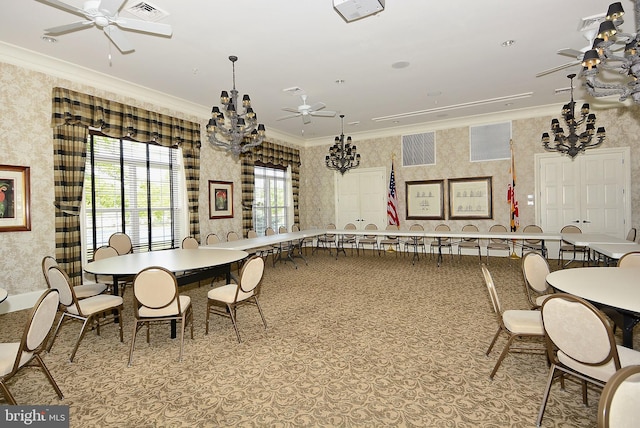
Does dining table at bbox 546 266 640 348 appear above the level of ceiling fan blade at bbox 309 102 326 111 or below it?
below

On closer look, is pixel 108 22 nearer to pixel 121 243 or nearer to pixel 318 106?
pixel 318 106

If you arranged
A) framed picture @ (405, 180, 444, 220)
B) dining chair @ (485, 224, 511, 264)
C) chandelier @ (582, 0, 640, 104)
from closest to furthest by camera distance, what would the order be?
chandelier @ (582, 0, 640, 104) → dining chair @ (485, 224, 511, 264) → framed picture @ (405, 180, 444, 220)

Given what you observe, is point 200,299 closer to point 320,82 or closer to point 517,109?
point 320,82

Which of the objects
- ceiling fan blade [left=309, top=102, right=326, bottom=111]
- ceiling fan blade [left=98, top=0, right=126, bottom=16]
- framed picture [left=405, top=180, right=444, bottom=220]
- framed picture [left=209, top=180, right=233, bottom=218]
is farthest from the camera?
framed picture [left=405, top=180, right=444, bottom=220]

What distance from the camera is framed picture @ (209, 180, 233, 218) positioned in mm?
7594

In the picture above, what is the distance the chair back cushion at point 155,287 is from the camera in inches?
116

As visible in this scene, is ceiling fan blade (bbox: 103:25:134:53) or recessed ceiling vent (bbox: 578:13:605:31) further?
recessed ceiling vent (bbox: 578:13:605:31)

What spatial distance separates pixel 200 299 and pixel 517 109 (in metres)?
8.21

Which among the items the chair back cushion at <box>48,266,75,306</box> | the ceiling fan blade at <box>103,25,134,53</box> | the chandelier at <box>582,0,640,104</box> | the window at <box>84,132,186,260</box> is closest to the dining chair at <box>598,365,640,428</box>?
the chandelier at <box>582,0,640,104</box>

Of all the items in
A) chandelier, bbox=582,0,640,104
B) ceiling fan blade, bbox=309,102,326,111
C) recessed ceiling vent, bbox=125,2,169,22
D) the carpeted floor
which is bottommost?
the carpeted floor

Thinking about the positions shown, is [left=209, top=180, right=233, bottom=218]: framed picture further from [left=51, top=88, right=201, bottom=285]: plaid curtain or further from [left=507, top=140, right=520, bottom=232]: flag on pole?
[left=507, top=140, right=520, bottom=232]: flag on pole

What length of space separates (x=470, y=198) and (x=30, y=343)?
9030 millimetres

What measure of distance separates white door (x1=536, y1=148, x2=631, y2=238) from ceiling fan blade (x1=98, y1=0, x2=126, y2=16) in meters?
8.77

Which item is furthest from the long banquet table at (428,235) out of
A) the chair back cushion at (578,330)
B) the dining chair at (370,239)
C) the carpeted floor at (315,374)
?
the chair back cushion at (578,330)
